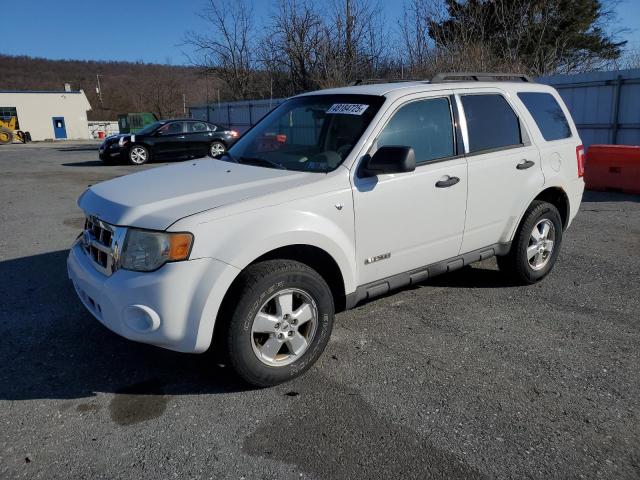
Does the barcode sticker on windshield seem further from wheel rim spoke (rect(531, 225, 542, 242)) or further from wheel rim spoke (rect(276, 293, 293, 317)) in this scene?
wheel rim spoke (rect(531, 225, 542, 242))

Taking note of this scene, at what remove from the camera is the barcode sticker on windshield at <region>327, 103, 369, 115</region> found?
3941 mm

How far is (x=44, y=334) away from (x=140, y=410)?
1.51 m

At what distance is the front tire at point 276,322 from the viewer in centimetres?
308

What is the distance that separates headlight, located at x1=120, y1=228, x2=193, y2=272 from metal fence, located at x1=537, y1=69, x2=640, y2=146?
39.7 feet

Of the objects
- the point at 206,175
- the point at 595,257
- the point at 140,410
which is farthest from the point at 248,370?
the point at 595,257

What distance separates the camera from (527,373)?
346 centimetres

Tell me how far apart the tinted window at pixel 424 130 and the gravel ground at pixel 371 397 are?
1351 millimetres

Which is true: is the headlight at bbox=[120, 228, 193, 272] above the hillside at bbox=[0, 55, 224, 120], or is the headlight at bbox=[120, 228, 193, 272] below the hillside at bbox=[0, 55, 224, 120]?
below

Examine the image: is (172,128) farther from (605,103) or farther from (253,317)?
(253,317)

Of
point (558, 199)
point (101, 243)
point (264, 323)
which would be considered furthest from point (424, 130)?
point (101, 243)

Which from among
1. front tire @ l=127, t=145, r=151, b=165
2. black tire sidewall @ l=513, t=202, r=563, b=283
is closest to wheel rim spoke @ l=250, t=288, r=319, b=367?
black tire sidewall @ l=513, t=202, r=563, b=283

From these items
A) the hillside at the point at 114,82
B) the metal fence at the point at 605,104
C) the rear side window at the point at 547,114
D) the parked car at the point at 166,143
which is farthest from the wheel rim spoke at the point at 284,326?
the hillside at the point at 114,82

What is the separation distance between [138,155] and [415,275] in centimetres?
1624

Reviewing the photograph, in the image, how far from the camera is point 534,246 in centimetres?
498
